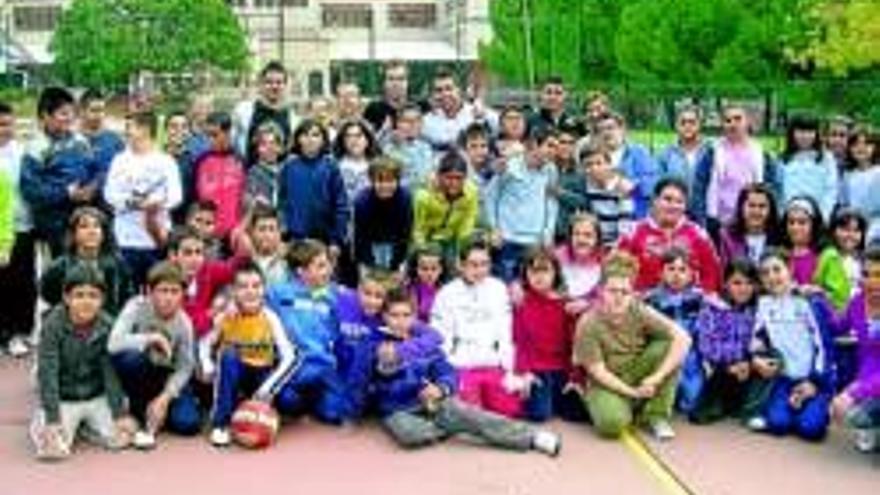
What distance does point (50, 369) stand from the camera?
27.6ft

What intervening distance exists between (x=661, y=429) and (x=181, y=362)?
8.77ft

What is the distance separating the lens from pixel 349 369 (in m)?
9.09

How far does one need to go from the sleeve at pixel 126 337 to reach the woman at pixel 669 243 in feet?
10.1

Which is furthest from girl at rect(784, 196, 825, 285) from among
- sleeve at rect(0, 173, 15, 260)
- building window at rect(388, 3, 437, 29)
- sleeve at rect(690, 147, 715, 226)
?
building window at rect(388, 3, 437, 29)

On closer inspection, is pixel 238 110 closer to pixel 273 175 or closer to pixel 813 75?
pixel 273 175

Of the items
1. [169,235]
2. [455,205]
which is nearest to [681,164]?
[455,205]

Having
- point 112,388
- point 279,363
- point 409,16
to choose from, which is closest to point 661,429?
point 279,363

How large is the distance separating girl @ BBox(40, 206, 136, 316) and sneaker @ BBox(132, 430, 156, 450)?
3.33 feet

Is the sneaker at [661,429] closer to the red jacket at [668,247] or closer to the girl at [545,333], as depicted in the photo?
the girl at [545,333]

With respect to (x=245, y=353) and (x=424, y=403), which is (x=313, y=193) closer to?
(x=245, y=353)

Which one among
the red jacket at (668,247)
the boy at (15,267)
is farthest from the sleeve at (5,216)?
the red jacket at (668,247)

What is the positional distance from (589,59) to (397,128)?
40.1 m

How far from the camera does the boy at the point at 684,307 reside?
30.6 ft

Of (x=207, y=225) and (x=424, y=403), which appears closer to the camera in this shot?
(x=424, y=403)
